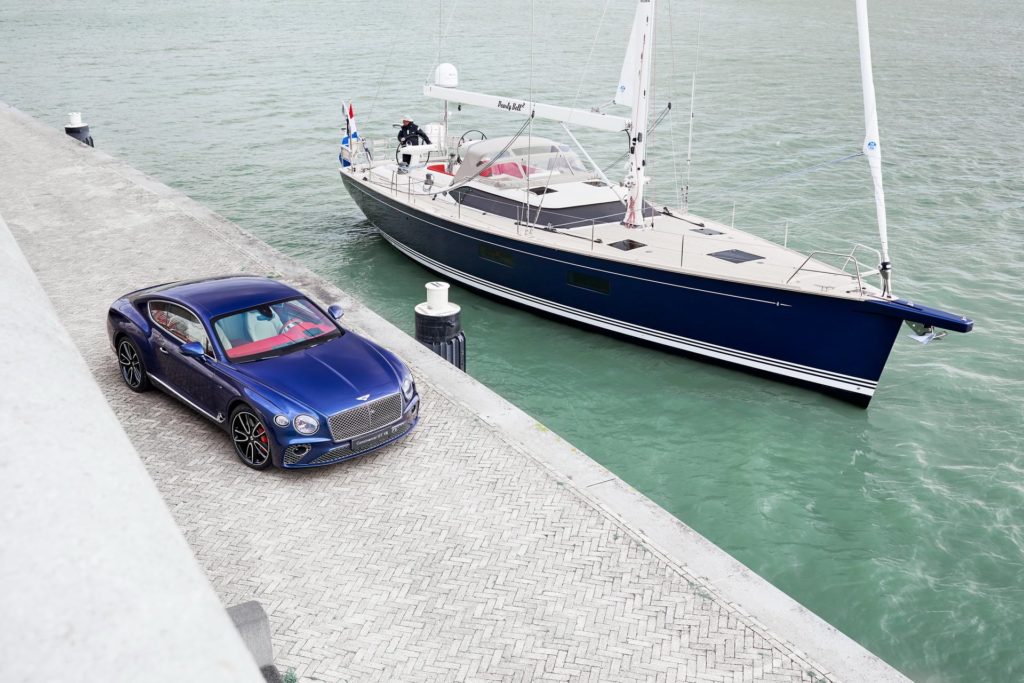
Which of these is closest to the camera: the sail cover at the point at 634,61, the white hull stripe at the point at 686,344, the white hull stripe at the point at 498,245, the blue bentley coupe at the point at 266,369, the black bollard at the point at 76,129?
the blue bentley coupe at the point at 266,369

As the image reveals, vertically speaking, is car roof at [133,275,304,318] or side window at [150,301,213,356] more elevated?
car roof at [133,275,304,318]

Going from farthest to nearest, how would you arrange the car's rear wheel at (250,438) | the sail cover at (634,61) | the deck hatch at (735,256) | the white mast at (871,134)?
the sail cover at (634,61), the deck hatch at (735,256), the white mast at (871,134), the car's rear wheel at (250,438)

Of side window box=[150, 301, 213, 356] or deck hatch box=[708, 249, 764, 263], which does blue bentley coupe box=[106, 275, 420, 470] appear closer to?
side window box=[150, 301, 213, 356]

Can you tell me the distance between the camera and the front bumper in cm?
861

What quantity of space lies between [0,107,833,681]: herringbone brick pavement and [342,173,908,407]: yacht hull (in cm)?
528

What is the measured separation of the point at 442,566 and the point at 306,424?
202 cm

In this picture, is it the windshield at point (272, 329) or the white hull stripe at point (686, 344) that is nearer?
the windshield at point (272, 329)

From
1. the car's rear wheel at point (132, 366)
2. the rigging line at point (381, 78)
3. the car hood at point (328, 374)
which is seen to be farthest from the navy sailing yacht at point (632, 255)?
the rigging line at point (381, 78)

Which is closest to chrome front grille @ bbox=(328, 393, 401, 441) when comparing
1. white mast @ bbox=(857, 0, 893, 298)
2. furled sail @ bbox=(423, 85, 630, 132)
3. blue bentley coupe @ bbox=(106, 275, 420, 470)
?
blue bentley coupe @ bbox=(106, 275, 420, 470)

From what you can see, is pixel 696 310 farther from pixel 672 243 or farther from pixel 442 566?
pixel 442 566

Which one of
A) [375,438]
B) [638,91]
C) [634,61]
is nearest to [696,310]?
[638,91]

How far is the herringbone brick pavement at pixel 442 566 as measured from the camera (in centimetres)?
648

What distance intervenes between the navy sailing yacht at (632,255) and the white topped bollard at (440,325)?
3888mm

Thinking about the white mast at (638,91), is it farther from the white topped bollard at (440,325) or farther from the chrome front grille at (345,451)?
the chrome front grille at (345,451)
